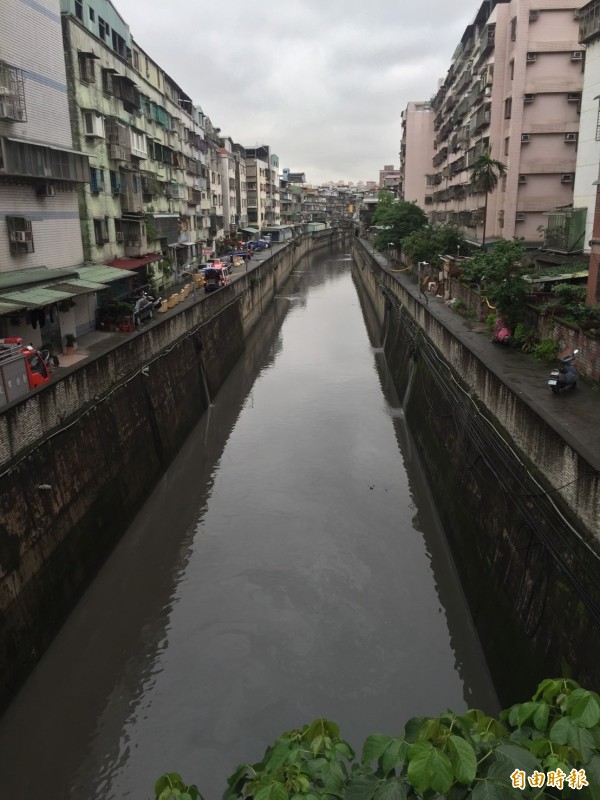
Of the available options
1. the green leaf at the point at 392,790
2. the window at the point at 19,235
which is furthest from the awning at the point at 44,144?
the green leaf at the point at 392,790

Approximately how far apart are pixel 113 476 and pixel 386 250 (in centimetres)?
6584

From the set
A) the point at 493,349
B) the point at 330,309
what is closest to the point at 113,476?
the point at 493,349

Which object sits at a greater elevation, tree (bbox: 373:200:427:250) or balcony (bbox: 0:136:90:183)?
balcony (bbox: 0:136:90:183)

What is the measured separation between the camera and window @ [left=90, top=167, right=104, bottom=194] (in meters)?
30.5

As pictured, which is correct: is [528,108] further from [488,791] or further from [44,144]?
[488,791]

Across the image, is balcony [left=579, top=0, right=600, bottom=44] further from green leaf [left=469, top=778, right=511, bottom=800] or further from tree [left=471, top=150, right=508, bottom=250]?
green leaf [left=469, top=778, right=511, bottom=800]

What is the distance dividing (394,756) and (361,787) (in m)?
0.22

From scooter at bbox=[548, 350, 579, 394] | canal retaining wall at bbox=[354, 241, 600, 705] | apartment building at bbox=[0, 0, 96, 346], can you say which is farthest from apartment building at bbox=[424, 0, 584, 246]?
apartment building at bbox=[0, 0, 96, 346]

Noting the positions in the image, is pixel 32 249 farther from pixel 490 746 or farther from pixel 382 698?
pixel 490 746

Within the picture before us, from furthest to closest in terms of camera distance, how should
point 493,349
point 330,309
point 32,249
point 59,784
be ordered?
1. point 330,309
2. point 32,249
3. point 493,349
4. point 59,784

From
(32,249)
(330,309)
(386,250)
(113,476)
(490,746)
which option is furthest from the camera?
(386,250)

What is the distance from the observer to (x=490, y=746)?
311 cm

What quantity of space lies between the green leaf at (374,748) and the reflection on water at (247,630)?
311 inches

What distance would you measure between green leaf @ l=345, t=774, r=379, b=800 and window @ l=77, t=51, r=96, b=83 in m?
32.8
